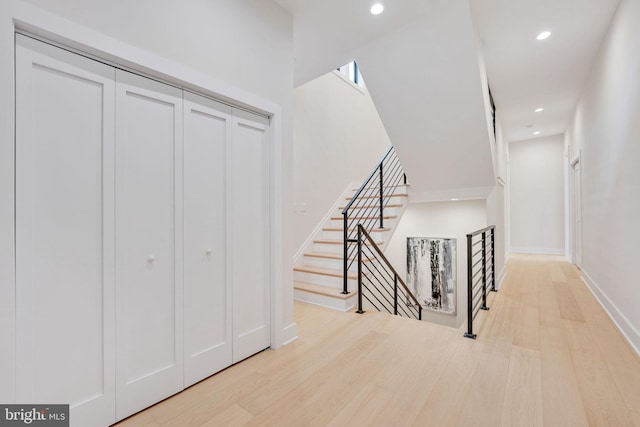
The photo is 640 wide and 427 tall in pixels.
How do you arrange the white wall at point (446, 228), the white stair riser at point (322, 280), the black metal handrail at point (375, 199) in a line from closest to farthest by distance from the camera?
the white stair riser at point (322, 280) < the black metal handrail at point (375, 199) < the white wall at point (446, 228)

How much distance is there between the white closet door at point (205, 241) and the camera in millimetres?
1856

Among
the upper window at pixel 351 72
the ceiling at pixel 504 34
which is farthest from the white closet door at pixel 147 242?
the upper window at pixel 351 72

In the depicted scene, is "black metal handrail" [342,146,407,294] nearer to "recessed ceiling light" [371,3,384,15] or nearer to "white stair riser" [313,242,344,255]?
"white stair riser" [313,242,344,255]

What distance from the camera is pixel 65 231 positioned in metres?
1.38

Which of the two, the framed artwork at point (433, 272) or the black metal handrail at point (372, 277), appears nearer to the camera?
the black metal handrail at point (372, 277)

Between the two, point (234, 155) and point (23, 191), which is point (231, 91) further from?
point (23, 191)

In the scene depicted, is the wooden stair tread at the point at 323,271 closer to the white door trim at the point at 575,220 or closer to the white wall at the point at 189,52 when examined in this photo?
the white wall at the point at 189,52

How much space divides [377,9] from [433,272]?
14.5 ft

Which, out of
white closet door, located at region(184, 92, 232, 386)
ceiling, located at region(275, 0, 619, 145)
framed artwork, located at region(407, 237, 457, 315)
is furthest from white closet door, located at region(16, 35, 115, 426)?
framed artwork, located at region(407, 237, 457, 315)

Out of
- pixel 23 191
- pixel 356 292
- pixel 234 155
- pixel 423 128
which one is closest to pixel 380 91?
pixel 423 128

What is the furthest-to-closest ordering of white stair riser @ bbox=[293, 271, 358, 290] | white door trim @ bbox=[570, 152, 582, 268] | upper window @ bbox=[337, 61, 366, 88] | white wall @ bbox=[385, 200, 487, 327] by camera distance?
upper window @ bbox=[337, 61, 366, 88] < white door trim @ bbox=[570, 152, 582, 268] < white wall @ bbox=[385, 200, 487, 327] < white stair riser @ bbox=[293, 271, 358, 290]

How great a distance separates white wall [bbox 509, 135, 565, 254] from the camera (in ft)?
23.8

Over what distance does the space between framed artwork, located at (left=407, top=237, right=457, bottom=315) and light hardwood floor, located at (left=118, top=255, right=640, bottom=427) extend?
2.45 m

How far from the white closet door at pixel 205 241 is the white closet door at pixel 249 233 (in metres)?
0.08
